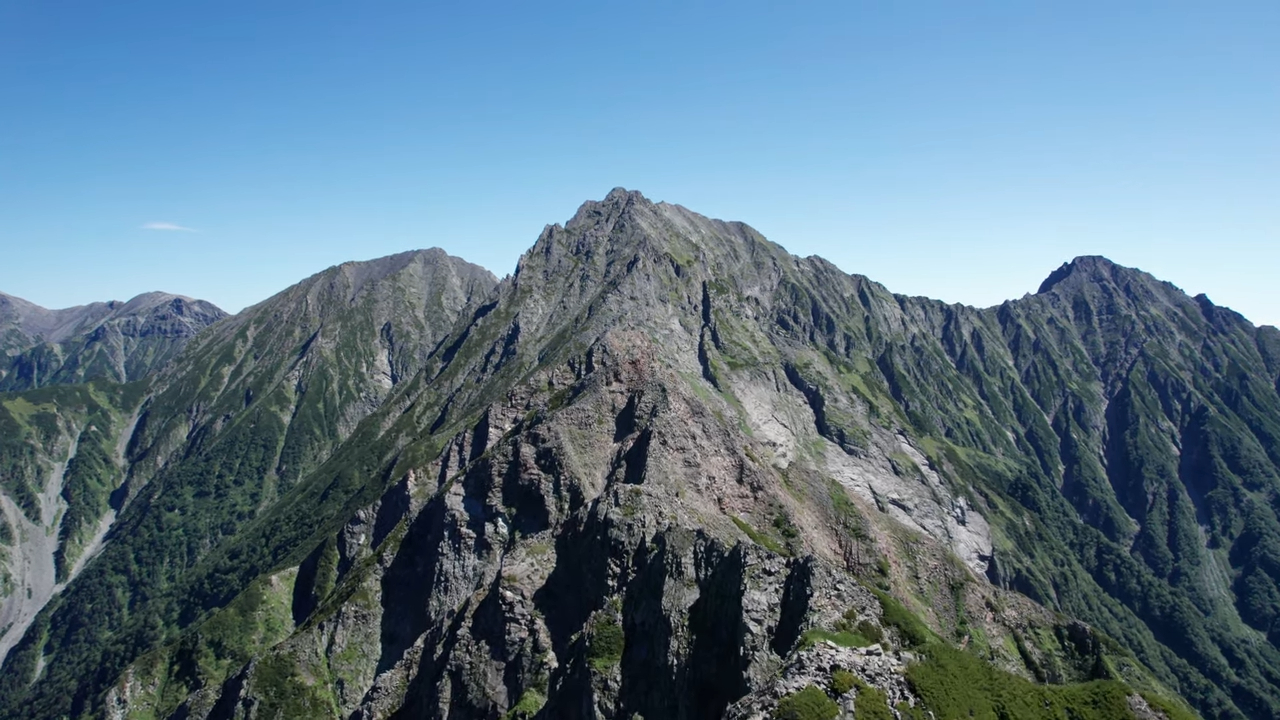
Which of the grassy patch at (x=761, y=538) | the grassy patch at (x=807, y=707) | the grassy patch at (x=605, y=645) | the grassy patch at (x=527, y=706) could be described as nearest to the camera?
the grassy patch at (x=807, y=707)

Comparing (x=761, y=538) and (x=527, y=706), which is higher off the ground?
(x=761, y=538)

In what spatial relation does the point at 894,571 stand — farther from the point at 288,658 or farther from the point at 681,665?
the point at 288,658

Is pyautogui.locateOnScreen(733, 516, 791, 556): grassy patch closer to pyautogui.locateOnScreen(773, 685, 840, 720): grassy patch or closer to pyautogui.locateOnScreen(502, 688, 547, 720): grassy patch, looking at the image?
pyautogui.locateOnScreen(502, 688, 547, 720): grassy patch

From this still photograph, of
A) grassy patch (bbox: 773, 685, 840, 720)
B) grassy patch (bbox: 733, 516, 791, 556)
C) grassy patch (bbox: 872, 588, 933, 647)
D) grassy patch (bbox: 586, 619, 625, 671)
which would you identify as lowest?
grassy patch (bbox: 586, 619, 625, 671)

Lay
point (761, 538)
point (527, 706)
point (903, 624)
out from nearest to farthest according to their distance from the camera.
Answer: point (903, 624) → point (527, 706) → point (761, 538)

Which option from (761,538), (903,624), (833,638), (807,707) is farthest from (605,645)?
(761,538)

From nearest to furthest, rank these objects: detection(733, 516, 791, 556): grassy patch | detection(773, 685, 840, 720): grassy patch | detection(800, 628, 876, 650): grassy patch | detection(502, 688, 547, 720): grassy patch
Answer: detection(773, 685, 840, 720): grassy patch
detection(800, 628, 876, 650): grassy patch
detection(502, 688, 547, 720): grassy patch
detection(733, 516, 791, 556): grassy patch

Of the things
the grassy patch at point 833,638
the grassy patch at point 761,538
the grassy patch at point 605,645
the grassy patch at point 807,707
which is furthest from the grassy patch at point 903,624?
the grassy patch at point 761,538

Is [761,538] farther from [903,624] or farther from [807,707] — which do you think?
[807,707]

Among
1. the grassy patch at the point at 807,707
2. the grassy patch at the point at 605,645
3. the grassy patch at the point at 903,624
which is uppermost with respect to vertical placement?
the grassy patch at the point at 903,624

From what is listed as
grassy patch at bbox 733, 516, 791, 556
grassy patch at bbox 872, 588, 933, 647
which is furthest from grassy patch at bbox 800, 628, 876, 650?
grassy patch at bbox 733, 516, 791, 556

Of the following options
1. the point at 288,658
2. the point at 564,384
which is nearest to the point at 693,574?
the point at 288,658

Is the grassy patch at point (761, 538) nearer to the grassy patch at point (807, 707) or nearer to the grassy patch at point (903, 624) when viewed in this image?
the grassy patch at point (903, 624)
